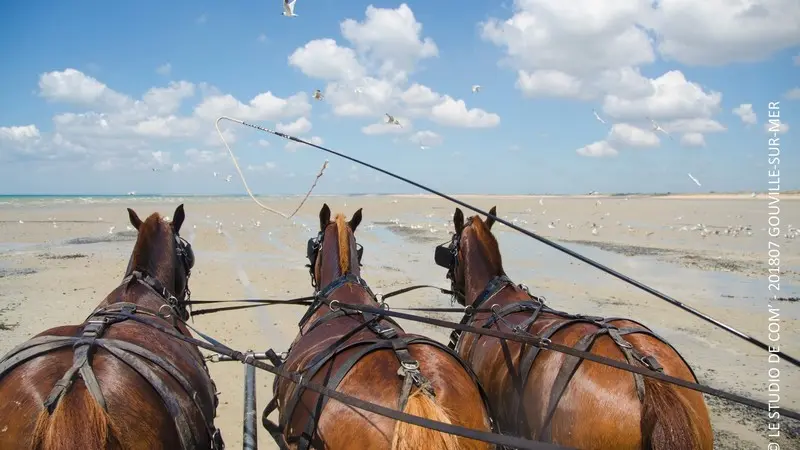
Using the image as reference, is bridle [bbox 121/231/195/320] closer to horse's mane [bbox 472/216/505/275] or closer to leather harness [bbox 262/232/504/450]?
leather harness [bbox 262/232/504/450]

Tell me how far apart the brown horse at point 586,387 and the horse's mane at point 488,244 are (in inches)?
22.9

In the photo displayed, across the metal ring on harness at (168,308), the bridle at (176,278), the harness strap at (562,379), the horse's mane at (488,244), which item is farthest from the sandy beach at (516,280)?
the harness strap at (562,379)

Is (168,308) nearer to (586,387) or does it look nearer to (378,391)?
(378,391)

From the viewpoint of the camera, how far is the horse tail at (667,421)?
264 cm

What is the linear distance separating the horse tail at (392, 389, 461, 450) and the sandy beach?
3.78 meters

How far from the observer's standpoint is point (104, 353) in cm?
274

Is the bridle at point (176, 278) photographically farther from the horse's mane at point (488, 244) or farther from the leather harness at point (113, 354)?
the horse's mane at point (488, 244)

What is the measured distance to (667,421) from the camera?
8.75ft

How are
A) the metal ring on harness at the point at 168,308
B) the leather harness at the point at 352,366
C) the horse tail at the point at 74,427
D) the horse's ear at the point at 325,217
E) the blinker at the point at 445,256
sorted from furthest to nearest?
1. the blinker at the point at 445,256
2. the horse's ear at the point at 325,217
3. the metal ring on harness at the point at 168,308
4. the leather harness at the point at 352,366
5. the horse tail at the point at 74,427

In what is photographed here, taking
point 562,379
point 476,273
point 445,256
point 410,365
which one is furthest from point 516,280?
point 410,365

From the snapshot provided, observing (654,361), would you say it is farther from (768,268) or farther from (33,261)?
(33,261)

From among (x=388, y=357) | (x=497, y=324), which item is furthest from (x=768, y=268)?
(x=388, y=357)

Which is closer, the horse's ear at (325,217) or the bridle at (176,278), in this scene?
the bridle at (176,278)

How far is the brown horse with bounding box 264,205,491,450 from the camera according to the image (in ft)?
7.87
